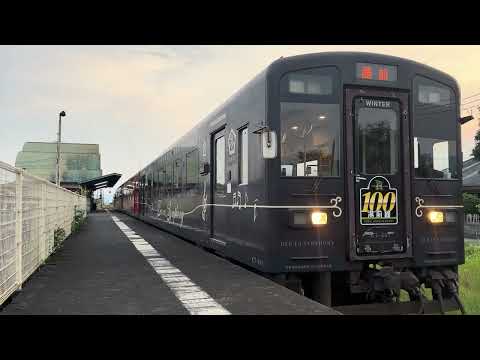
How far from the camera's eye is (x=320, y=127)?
620cm

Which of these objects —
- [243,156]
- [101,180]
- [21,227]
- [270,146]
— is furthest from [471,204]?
[21,227]

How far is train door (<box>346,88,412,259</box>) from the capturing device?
244 inches

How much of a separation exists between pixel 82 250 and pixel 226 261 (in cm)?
421

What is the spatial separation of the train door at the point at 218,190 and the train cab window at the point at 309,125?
2265 mm

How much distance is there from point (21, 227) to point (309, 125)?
4.07 metres

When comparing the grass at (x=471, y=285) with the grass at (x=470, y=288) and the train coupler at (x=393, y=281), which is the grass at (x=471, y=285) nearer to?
the grass at (x=470, y=288)

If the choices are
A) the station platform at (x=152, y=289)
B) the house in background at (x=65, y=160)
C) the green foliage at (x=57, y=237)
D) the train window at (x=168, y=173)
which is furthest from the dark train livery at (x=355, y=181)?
the house in background at (x=65, y=160)

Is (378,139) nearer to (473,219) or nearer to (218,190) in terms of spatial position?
(218,190)

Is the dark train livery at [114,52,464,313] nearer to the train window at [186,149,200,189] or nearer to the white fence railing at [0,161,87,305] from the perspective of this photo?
the white fence railing at [0,161,87,305]

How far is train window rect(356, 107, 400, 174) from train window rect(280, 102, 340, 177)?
0.36 m

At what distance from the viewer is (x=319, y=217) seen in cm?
608

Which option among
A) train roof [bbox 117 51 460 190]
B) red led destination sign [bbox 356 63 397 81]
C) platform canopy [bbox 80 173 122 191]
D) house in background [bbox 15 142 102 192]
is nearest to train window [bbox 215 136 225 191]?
train roof [bbox 117 51 460 190]

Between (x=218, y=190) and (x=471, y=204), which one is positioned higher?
(x=218, y=190)
